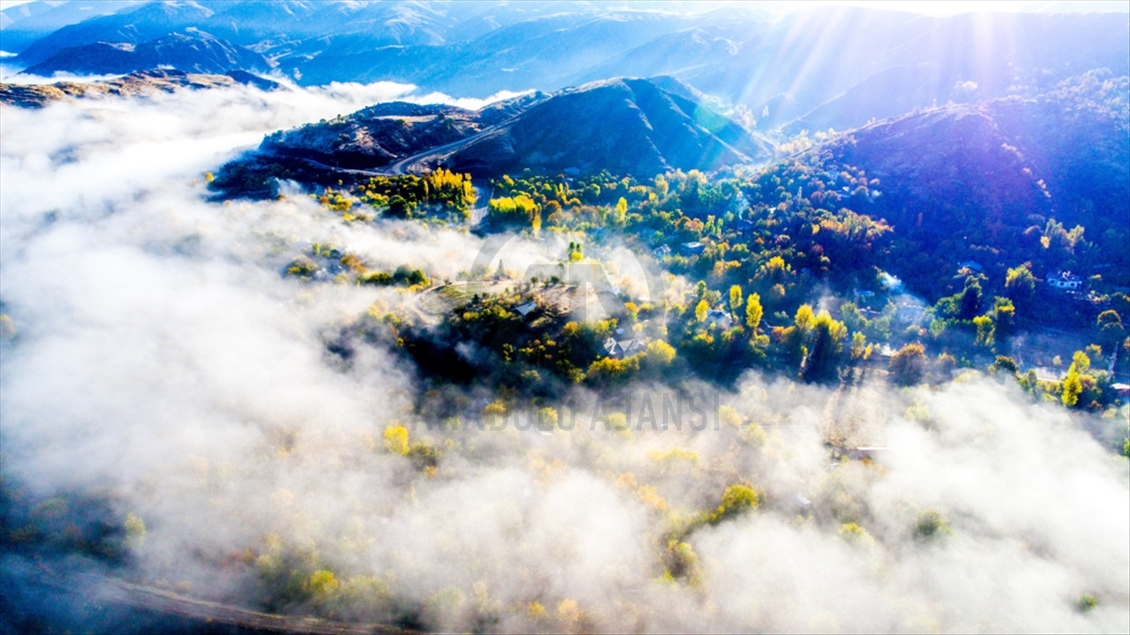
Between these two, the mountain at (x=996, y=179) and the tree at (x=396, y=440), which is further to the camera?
the mountain at (x=996, y=179)

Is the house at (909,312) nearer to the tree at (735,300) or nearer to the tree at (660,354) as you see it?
the tree at (735,300)

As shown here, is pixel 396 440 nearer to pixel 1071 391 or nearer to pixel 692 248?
pixel 692 248

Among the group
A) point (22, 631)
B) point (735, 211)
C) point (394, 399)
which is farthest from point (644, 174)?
point (22, 631)

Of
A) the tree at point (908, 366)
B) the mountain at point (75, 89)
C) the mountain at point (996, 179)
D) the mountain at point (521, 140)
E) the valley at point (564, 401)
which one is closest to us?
the valley at point (564, 401)

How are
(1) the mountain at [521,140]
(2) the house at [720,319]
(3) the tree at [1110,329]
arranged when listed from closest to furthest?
1. (2) the house at [720,319]
2. (3) the tree at [1110,329]
3. (1) the mountain at [521,140]

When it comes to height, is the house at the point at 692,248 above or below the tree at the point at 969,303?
above

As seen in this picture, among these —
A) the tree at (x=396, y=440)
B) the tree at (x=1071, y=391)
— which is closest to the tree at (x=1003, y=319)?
the tree at (x=1071, y=391)

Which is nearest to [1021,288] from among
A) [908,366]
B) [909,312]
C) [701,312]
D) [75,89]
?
[909,312]
